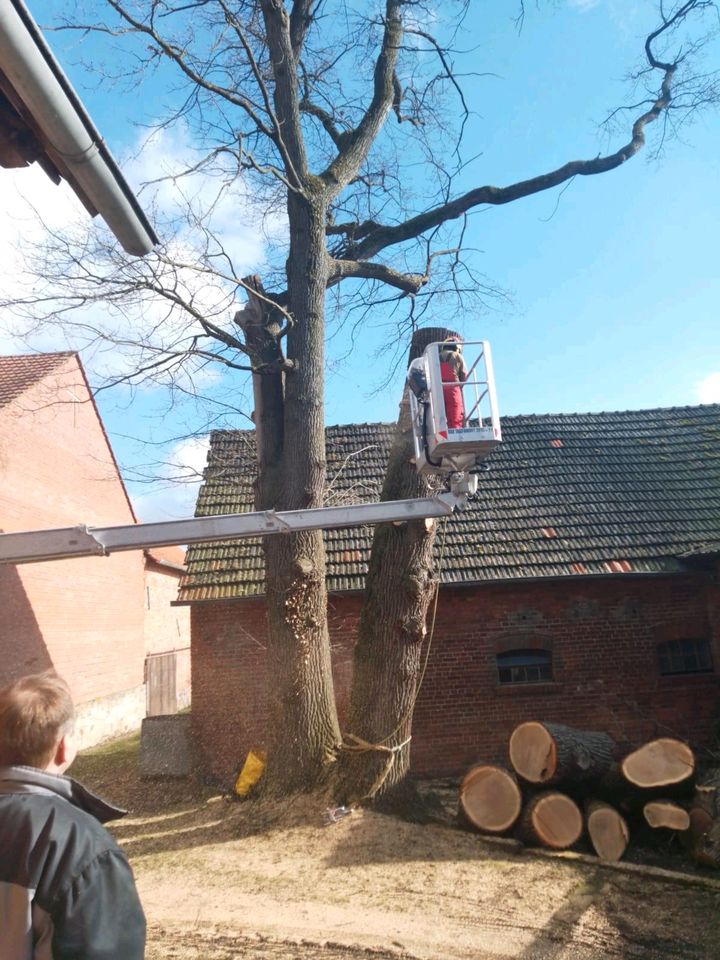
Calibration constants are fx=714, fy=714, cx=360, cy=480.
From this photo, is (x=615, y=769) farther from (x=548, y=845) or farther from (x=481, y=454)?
(x=481, y=454)

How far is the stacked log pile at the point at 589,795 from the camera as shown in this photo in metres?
6.94

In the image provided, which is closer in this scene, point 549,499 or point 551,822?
point 551,822

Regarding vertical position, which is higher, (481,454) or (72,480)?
(72,480)

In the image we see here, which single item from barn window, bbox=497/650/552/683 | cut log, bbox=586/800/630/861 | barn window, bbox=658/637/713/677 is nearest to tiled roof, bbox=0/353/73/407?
barn window, bbox=497/650/552/683

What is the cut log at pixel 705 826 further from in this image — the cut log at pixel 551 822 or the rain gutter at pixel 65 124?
the rain gutter at pixel 65 124

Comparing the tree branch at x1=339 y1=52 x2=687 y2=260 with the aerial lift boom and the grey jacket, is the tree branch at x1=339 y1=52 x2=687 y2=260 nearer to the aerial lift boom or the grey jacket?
the aerial lift boom

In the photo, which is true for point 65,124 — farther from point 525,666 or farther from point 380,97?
point 525,666

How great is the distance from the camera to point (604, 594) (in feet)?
36.1

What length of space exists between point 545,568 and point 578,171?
225 inches

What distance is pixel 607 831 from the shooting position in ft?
22.9

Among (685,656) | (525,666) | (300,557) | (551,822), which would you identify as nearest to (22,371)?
(300,557)

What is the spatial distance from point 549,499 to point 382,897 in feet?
25.5

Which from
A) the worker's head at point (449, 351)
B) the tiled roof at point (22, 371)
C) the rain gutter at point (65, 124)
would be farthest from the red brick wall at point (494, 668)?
the rain gutter at point (65, 124)

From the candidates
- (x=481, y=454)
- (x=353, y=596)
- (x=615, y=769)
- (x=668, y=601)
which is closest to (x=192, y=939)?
(x=481, y=454)
